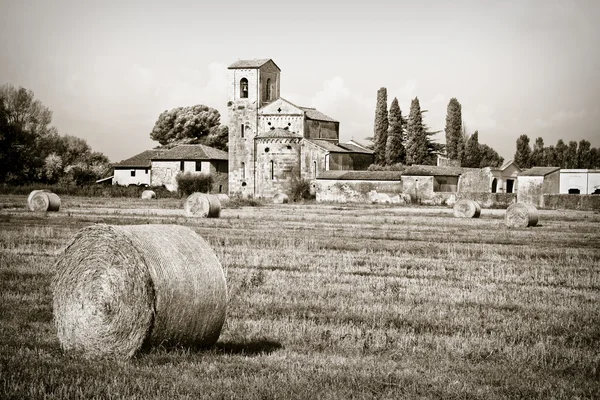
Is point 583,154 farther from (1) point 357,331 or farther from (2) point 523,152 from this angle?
(1) point 357,331

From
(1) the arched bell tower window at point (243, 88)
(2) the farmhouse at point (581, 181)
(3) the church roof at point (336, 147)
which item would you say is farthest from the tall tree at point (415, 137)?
(1) the arched bell tower window at point (243, 88)

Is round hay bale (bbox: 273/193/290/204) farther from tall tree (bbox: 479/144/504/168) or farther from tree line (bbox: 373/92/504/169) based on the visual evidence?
tall tree (bbox: 479/144/504/168)

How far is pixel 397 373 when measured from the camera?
27.1 feet

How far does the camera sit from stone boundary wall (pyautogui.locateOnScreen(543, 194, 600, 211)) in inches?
2052

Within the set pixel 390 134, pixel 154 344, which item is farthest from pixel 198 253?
pixel 390 134

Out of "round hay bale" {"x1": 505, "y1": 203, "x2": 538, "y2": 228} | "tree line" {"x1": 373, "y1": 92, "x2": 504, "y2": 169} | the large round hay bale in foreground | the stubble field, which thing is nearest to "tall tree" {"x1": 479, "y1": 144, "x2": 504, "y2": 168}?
"tree line" {"x1": 373, "y1": 92, "x2": 504, "y2": 169}

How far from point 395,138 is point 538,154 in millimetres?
32521

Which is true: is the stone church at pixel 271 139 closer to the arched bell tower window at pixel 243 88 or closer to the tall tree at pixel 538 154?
the arched bell tower window at pixel 243 88

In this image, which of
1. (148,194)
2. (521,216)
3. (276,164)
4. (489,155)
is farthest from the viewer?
(489,155)

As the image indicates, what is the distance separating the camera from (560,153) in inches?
4203

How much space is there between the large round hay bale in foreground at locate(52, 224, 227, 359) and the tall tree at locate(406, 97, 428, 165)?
76.6 metres

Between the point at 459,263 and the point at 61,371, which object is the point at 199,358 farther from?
the point at 459,263

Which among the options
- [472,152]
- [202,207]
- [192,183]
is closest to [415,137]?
[472,152]

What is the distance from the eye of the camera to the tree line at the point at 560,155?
10206 cm
